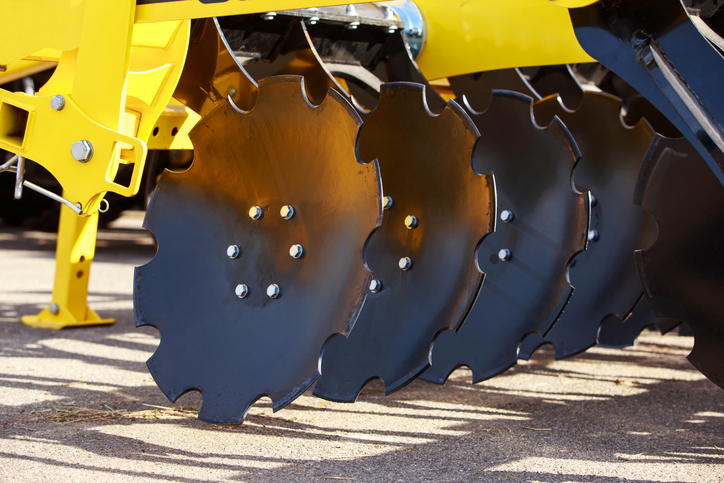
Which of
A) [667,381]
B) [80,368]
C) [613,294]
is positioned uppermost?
[613,294]

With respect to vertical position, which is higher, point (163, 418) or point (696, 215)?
point (696, 215)

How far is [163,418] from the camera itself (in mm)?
2566

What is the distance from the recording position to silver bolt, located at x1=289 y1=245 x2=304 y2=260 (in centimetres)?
240

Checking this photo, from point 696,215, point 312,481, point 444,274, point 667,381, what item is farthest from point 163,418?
point 667,381

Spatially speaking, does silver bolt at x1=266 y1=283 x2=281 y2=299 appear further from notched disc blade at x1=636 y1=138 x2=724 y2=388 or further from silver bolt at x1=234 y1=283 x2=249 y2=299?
notched disc blade at x1=636 y1=138 x2=724 y2=388

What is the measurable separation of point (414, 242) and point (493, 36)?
0.92 m

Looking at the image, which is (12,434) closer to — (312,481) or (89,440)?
(89,440)

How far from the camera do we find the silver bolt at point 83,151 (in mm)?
2242

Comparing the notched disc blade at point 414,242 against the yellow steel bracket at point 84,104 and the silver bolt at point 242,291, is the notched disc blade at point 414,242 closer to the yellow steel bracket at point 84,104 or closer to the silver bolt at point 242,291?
the silver bolt at point 242,291

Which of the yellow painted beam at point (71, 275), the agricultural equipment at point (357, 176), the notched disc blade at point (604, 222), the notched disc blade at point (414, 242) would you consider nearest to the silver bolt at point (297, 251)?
the agricultural equipment at point (357, 176)

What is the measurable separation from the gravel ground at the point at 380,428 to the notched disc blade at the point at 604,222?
0.25 meters

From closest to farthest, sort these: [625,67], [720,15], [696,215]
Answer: [625,67] < [720,15] < [696,215]

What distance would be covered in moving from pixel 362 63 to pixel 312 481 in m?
1.80

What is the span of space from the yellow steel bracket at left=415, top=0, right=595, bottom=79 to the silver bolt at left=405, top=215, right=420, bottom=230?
77 centimetres
